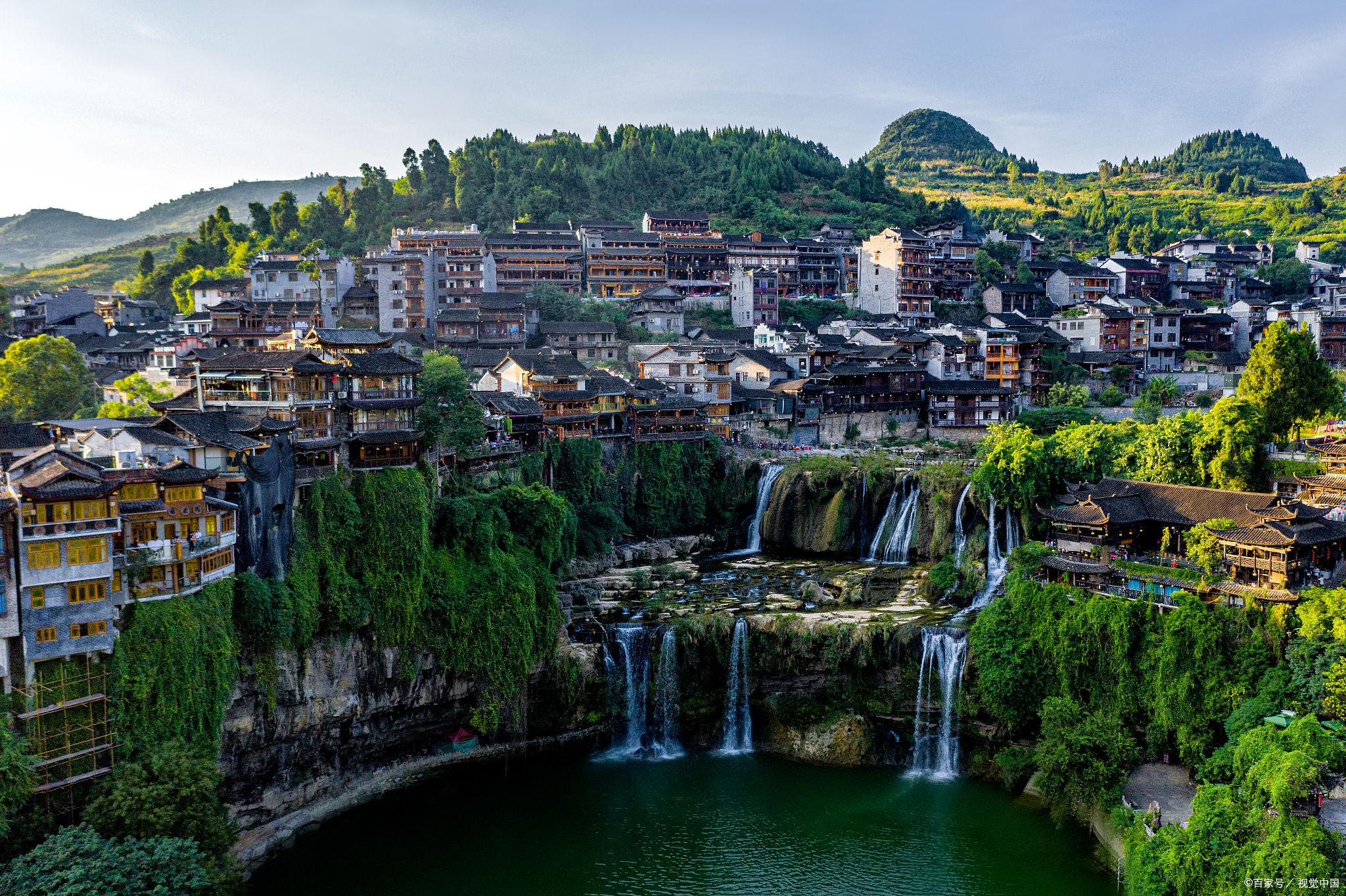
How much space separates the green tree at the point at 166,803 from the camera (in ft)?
81.7

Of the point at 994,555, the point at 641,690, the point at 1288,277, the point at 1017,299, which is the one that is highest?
the point at 1288,277

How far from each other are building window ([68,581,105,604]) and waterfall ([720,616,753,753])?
22606 millimetres

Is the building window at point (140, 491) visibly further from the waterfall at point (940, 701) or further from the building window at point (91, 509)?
the waterfall at point (940, 701)

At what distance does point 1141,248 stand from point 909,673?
89.7 meters

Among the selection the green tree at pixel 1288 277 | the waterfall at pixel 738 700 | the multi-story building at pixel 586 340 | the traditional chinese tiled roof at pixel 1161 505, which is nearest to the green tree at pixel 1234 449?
the traditional chinese tiled roof at pixel 1161 505

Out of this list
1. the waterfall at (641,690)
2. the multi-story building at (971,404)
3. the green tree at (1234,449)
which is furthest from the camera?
the multi-story building at (971,404)

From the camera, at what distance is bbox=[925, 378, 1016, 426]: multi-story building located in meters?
62.9

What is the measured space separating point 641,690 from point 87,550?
21.0 meters

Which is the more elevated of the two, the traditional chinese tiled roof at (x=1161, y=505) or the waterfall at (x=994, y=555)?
the traditional chinese tiled roof at (x=1161, y=505)

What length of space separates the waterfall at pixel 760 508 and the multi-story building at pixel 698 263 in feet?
119

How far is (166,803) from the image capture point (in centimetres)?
2541

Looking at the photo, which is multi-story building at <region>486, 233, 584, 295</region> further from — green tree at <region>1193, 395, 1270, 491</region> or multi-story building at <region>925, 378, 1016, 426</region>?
green tree at <region>1193, 395, 1270, 491</region>

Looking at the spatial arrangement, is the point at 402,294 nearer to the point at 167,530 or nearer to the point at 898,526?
the point at 898,526

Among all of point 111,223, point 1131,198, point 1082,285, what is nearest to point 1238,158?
point 1131,198
